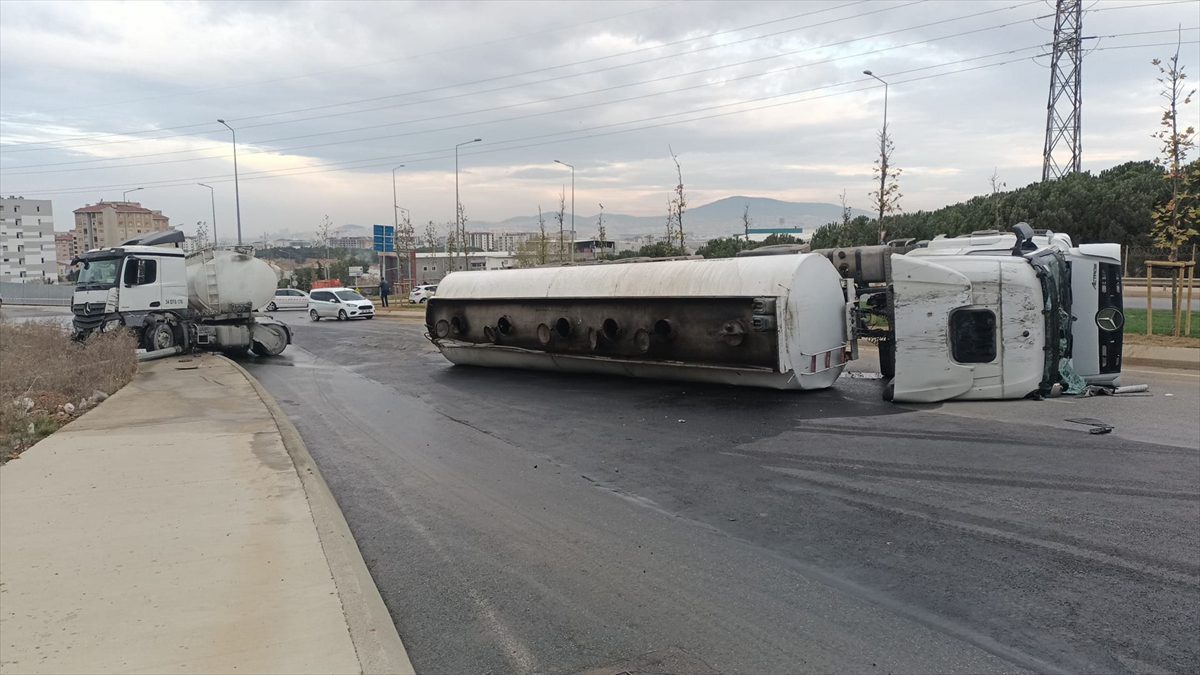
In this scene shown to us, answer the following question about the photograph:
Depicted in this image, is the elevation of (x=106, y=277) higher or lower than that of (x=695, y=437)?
higher

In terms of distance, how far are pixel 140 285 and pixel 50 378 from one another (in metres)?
7.55

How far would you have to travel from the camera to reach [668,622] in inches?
171

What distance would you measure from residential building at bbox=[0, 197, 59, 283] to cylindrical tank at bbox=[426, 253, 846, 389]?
149459 millimetres

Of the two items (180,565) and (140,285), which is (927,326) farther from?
(140,285)

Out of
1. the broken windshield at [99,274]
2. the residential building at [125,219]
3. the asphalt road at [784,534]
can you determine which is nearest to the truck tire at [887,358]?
the asphalt road at [784,534]

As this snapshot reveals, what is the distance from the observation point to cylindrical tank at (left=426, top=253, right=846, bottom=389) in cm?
1097

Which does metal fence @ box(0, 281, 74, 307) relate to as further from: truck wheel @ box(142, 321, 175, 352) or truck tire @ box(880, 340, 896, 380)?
truck tire @ box(880, 340, 896, 380)

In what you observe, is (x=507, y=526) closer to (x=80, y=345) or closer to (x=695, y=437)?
(x=695, y=437)

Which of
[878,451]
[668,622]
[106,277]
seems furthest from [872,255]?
[106,277]

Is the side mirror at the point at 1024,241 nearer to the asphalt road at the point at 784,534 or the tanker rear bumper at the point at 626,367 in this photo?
the asphalt road at the point at 784,534

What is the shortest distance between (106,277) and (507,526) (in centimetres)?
1790

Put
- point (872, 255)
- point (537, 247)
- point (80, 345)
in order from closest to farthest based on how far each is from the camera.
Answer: point (872, 255) < point (80, 345) < point (537, 247)

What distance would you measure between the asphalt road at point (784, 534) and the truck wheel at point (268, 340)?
12.0 metres

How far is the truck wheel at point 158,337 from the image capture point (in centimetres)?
1964
